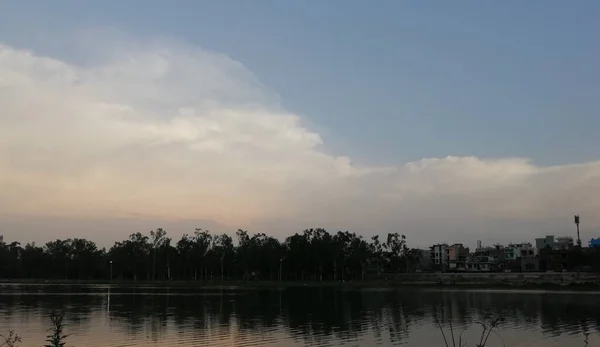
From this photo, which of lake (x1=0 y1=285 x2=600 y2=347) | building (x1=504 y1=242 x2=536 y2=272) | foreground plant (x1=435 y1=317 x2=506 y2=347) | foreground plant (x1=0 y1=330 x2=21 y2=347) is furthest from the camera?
building (x1=504 y1=242 x2=536 y2=272)

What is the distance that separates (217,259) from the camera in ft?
425

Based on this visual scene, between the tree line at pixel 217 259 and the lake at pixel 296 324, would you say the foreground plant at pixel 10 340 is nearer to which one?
the lake at pixel 296 324

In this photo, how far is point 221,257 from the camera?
130125 millimetres

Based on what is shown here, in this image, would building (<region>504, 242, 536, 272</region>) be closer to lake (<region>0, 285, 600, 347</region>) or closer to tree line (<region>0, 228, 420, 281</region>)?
tree line (<region>0, 228, 420, 281</region>)

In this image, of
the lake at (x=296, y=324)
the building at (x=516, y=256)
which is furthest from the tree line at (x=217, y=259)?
the lake at (x=296, y=324)

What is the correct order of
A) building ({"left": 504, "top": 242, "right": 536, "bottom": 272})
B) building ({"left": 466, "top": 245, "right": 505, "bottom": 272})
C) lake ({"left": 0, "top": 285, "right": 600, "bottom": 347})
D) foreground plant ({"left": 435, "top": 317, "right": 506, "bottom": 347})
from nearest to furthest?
1. foreground plant ({"left": 435, "top": 317, "right": 506, "bottom": 347})
2. lake ({"left": 0, "top": 285, "right": 600, "bottom": 347})
3. building ({"left": 504, "top": 242, "right": 536, "bottom": 272})
4. building ({"left": 466, "top": 245, "right": 505, "bottom": 272})

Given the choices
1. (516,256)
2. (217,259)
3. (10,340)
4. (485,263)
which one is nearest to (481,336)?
(10,340)

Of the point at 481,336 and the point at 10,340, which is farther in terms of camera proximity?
the point at 10,340

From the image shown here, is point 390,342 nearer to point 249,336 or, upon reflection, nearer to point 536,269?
point 249,336

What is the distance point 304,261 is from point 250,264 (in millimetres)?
12373

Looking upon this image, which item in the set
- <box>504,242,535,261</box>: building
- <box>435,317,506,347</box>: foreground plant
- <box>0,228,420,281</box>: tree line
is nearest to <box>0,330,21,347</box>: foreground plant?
<box>435,317,506,347</box>: foreground plant

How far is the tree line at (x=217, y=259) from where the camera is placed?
404 feet

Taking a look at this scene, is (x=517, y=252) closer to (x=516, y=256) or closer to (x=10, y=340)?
(x=516, y=256)

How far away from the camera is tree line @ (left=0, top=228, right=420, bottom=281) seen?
404ft
